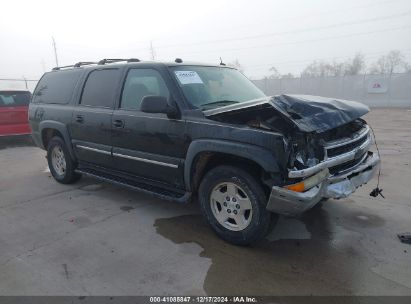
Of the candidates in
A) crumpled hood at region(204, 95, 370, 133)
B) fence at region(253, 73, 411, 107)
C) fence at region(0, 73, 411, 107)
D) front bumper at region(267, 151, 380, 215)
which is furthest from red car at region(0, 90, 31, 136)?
fence at region(253, 73, 411, 107)

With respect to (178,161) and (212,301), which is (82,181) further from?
(212,301)

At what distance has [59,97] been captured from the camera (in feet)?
19.9

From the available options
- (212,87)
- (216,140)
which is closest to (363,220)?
(216,140)

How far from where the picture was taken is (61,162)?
6.36 meters

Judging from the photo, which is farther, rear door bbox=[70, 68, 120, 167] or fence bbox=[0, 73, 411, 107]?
fence bbox=[0, 73, 411, 107]

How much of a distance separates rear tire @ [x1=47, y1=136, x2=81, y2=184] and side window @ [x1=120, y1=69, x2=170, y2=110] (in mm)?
1777

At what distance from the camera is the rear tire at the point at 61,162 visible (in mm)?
6070

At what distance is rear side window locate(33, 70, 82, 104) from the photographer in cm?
588

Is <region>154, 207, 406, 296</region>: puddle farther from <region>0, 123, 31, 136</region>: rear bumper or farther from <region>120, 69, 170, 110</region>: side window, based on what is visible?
<region>0, 123, 31, 136</region>: rear bumper

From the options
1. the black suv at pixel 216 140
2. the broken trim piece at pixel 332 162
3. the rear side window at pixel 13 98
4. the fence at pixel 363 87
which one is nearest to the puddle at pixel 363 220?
the black suv at pixel 216 140

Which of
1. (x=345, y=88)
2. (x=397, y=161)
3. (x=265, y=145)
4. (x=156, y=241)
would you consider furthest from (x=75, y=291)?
(x=345, y=88)

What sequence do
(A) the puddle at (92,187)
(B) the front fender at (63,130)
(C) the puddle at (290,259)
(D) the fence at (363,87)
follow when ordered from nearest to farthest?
(C) the puddle at (290,259), (B) the front fender at (63,130), (A) the puddle at (92,187), (D) the fence at (363,87)

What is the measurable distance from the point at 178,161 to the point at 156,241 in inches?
36.6

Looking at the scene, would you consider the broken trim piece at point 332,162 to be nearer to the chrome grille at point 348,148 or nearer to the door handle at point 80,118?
the chrome grille at point 348,148
